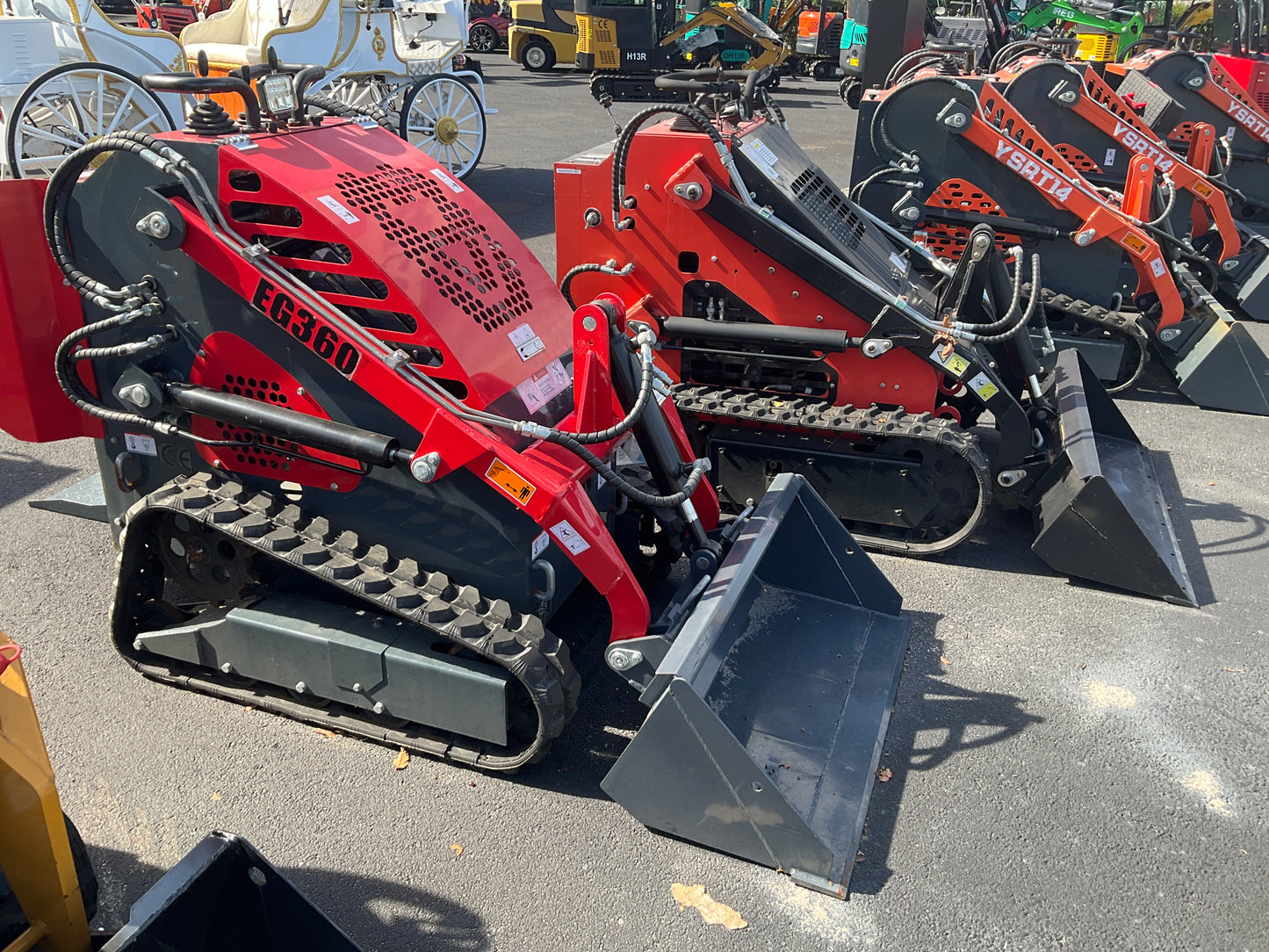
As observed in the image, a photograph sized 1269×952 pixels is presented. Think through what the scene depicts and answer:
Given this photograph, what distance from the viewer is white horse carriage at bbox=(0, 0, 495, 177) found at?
8.92 m

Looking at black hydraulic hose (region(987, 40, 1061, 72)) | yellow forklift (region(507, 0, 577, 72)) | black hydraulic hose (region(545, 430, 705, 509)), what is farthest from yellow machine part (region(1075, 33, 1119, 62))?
black hydraulic hose (region(545, 430, 705, 509))

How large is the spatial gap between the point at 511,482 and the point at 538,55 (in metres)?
24.0

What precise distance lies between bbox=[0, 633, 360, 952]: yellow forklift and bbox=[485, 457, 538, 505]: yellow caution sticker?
4.50 feet

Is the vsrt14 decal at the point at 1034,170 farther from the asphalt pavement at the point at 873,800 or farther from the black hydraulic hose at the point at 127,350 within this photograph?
the black hydraulic hose at the point at 127,350

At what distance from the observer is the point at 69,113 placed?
31.0 ft

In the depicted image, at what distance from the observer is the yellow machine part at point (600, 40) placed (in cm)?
2155

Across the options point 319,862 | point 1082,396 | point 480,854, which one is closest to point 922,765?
point 480,854

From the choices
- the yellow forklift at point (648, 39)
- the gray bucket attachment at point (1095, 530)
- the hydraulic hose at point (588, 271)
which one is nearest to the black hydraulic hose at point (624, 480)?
the hydraulic hose at point (588, 271)

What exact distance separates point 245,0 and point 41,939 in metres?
12.5

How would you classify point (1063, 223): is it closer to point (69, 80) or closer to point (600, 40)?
point (69, 80)

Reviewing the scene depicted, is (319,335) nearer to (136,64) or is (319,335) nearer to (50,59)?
(50,59)

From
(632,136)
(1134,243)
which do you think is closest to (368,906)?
(632,136)

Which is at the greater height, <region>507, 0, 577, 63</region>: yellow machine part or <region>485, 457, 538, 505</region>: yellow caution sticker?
<region>485, 457, 538, 505</region>: yellow caution sticker

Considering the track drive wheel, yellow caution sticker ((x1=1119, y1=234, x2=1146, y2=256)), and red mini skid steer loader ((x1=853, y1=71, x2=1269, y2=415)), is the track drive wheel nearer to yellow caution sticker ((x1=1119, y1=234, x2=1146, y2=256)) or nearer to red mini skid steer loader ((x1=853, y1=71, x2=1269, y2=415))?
red mini skid steer loader ((x1=853, y1=71, x2=1269, y2=415))
